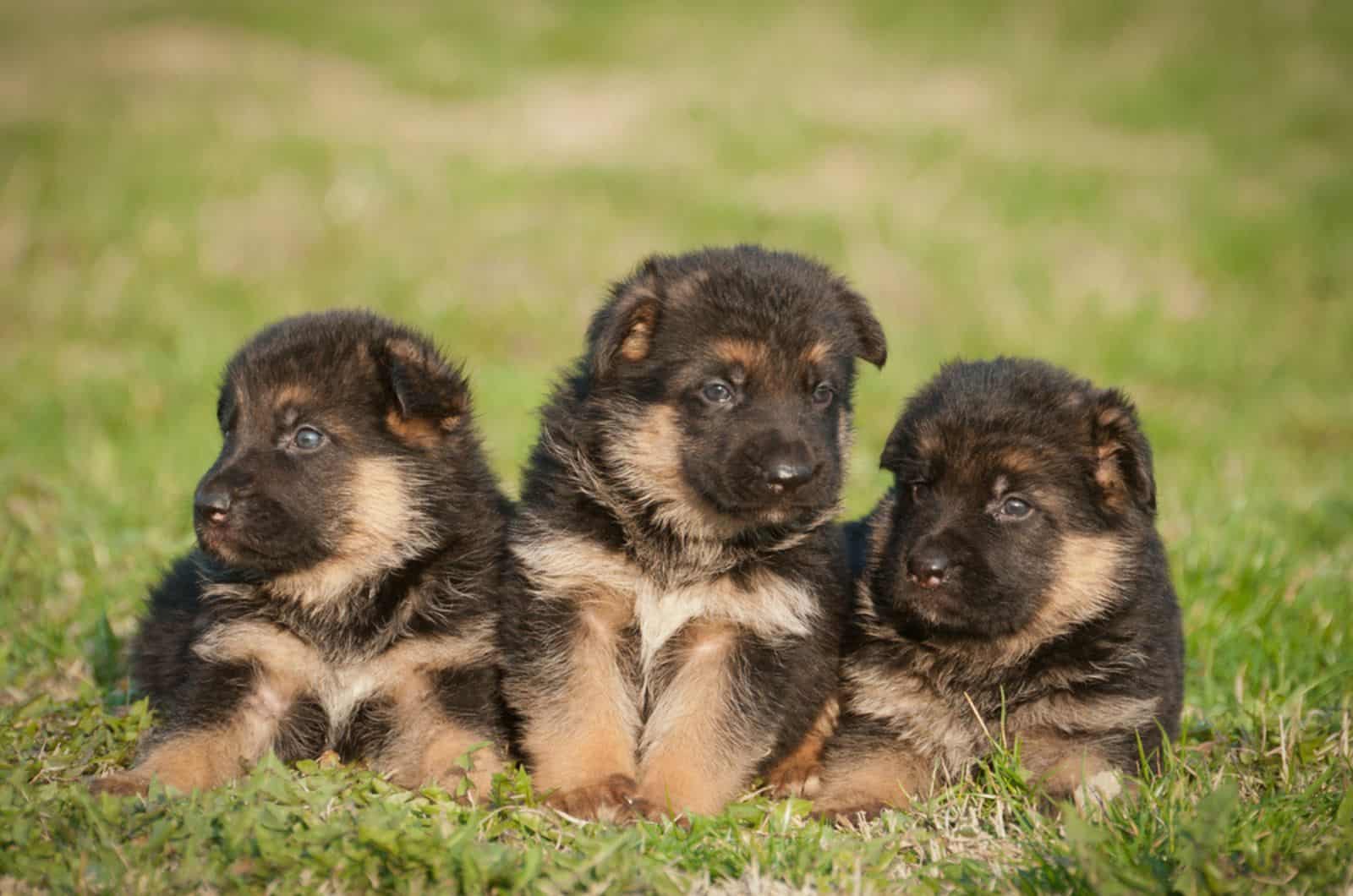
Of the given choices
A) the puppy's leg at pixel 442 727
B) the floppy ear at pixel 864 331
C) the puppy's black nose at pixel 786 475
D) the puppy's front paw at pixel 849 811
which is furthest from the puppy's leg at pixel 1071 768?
the puppy's leg at pixel 442 727

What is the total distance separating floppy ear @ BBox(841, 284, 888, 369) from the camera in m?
5.01

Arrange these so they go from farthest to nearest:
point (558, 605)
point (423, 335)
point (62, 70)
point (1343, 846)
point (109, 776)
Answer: point (62, 70) < point (423, 335) < point (558, 605) < point (109, 776) < point (1343, 846)

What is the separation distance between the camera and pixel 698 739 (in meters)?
4.55

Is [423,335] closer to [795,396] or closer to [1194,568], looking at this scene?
[795,396]

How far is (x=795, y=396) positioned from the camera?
4.69m

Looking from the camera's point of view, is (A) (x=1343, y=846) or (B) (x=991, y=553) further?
(B) (x=991, y=553)

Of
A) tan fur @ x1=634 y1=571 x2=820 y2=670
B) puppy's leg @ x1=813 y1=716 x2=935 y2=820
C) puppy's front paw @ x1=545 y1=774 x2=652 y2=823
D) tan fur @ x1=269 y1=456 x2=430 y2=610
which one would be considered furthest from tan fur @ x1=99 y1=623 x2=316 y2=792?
puppy's leg @ x1=813 y1=716 x2=935 y2=820

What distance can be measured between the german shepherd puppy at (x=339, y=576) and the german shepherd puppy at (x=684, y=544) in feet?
0.89

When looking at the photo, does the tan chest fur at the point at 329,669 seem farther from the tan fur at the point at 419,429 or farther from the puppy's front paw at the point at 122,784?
the tan fur at the point at 419,429

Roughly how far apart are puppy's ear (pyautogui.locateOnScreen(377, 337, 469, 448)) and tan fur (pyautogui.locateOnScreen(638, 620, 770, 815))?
1.19 metres

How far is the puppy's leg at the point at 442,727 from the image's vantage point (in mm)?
4523

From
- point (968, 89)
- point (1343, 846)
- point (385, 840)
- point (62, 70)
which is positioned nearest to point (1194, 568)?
point (1343, 846)

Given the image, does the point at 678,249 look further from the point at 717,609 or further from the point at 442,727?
the point at 442,727

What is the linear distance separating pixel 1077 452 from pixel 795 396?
1.01 metres
